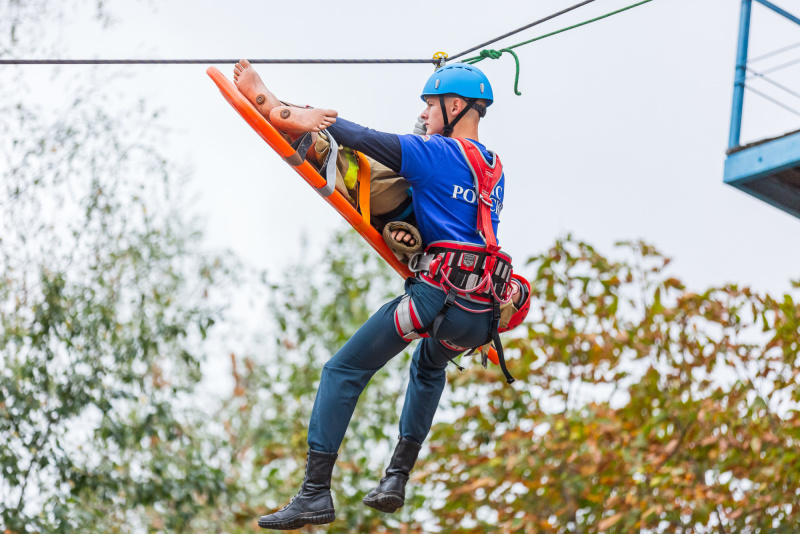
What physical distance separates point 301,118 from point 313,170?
0.22 meters

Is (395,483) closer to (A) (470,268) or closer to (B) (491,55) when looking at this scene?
(A) (470,268)

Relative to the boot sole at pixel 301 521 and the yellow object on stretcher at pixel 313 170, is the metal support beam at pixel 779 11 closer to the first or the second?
the yellow object on stretcher at pixel 313 170

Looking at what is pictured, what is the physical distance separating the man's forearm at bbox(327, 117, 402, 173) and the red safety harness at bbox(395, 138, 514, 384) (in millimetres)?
333

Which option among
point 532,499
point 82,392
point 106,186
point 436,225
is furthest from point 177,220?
point 436,225

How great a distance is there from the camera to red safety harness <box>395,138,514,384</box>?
4234 mm

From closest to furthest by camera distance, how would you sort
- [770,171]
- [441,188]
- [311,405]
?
Result: [441,188]
[770,171]
[311,405]

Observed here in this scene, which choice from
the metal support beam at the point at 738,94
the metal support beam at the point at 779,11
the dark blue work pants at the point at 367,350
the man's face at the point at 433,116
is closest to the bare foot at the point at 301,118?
the man's face at the point at 433,116

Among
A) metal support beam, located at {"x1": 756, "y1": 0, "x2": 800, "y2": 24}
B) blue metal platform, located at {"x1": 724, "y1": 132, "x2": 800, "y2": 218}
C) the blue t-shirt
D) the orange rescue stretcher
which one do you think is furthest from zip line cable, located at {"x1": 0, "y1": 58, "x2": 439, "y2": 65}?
metal support beam, located at {"x1": 756, "y1": 0, "x2": 800, "y2": 24}

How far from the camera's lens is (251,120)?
4.02 meters

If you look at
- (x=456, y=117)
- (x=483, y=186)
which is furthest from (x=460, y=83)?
(x=483, y=186)

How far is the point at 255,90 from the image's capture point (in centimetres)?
408

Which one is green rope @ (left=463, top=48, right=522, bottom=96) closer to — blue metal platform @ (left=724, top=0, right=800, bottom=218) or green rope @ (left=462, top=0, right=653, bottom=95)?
green rope @ (left=462, top=0, right=653, bottom=95)

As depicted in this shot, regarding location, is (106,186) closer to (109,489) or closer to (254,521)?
(109,489)

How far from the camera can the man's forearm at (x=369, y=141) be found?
13.4 ft
